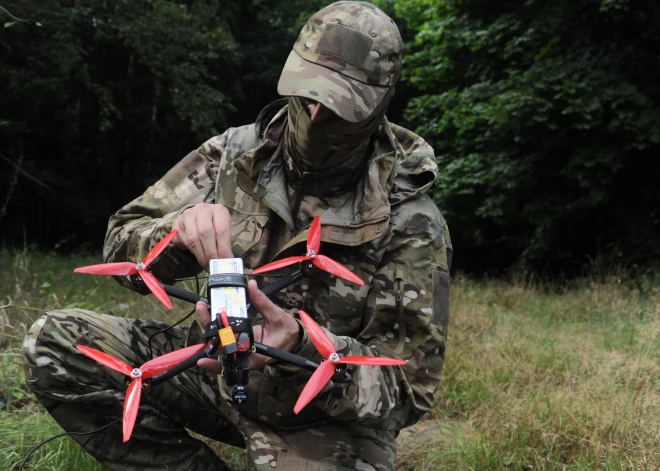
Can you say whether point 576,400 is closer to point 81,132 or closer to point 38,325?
point 38,325

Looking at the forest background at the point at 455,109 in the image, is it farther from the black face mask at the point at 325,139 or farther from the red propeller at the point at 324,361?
the red propeller at the point at 324,361

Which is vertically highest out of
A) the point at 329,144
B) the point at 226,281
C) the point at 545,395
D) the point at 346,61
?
the point at 346,61

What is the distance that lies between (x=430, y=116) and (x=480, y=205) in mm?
3608

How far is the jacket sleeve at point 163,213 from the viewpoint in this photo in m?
2.21

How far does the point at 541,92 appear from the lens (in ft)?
25.7

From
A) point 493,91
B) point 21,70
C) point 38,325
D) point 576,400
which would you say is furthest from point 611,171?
point 21,70

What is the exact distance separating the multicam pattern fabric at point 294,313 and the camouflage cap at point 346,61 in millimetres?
279

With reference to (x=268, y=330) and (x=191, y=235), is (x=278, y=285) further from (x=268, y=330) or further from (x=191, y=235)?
(x=191, y=235)

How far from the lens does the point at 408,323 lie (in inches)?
88.5

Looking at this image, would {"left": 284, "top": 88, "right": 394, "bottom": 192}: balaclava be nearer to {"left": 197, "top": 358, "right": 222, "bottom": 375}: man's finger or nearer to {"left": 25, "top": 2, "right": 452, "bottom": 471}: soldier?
{"left": 25, "top": 2, "right": 452, "bottom": 471}: soldier

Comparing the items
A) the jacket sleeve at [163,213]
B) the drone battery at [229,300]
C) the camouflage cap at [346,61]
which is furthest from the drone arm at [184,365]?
the camouflage cap at [346,61]

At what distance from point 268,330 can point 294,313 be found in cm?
53

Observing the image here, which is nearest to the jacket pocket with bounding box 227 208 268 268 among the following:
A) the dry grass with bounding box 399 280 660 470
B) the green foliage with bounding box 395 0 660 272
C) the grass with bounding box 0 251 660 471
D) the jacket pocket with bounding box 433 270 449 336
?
the jacket pocket with bounding box 433 270 449 336

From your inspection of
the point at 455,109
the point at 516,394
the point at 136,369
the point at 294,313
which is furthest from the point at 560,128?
the point at 136,369
